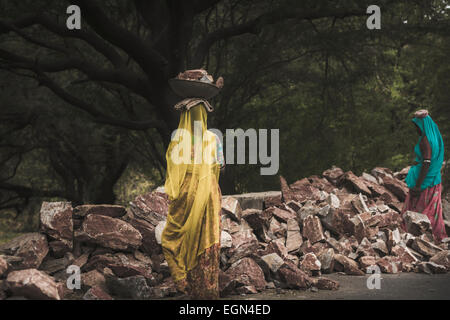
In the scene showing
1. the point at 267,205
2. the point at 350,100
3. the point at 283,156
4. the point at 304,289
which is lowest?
the point at 304,289

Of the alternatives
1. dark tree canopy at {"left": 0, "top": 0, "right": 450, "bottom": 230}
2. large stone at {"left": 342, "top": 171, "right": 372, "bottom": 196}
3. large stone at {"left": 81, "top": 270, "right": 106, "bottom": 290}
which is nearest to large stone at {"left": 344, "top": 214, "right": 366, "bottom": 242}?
large stone at {"left": 342, "top": 171, "right": 372, "bottom": 196}

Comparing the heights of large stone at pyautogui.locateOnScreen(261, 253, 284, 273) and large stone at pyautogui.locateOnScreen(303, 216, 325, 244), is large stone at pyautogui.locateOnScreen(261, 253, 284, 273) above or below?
below

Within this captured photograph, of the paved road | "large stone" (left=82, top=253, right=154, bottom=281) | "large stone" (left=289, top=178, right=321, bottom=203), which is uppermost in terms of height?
"large stone" (left=289, top=178, right=321, bottom=203)

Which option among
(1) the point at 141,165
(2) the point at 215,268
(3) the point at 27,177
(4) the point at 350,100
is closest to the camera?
(2) the point at 215,268

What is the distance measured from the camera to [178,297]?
534cm

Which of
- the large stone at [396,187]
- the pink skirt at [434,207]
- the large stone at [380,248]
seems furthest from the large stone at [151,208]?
the large stone at [396,187]

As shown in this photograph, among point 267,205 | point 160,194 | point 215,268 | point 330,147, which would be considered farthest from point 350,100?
point 215,268

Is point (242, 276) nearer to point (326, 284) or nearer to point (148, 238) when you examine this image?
point (326, 284)

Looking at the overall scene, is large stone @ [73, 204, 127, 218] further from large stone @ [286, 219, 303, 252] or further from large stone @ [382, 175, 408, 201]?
large stone @ [382, 175, 408, 201]

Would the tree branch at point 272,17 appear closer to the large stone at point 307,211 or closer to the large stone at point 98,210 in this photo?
the large stone at point 307,211

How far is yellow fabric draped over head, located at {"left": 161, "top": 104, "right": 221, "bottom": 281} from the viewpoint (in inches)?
205

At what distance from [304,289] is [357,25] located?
29.9 ft

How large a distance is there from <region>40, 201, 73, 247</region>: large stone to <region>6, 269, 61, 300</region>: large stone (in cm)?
139

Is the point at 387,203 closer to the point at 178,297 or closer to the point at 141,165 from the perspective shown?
the point at 178,297
